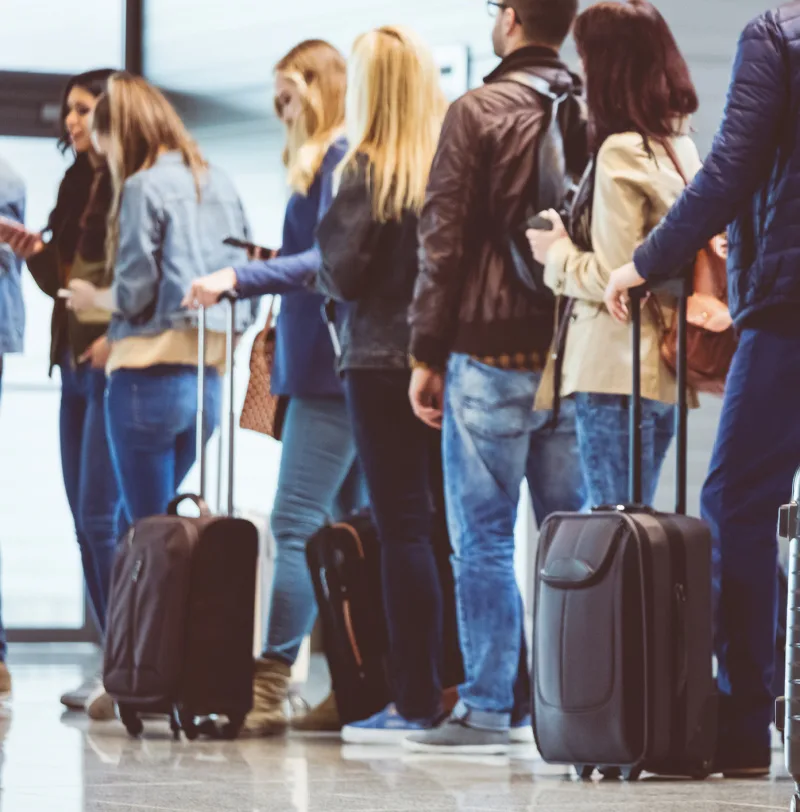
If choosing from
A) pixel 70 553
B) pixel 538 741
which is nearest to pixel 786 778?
pixel 538 741

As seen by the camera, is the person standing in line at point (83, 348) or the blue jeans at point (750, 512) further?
the person standing in line at point (83, 348)

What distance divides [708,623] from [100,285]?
2.30m

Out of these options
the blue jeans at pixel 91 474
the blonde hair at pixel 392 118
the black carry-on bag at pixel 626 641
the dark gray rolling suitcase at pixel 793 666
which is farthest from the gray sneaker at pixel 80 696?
the dark gray rolling suitcase at pixel 793 666

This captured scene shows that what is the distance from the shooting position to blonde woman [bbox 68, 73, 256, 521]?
4441mm

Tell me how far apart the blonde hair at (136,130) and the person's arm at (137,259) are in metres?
0.15

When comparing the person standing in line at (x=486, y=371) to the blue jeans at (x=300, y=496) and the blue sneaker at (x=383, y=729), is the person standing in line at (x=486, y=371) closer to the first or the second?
the blue sneaker at (x=383, y=729)

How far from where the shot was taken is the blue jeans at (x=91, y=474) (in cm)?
477

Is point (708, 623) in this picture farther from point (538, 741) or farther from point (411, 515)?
point (411, 515)

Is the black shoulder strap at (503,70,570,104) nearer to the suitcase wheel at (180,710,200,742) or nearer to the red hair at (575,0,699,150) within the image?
the red hair at (575,0,699,150)

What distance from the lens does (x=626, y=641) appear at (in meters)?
2.89

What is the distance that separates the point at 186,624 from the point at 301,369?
0.65 m

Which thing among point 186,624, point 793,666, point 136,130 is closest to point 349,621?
point 186,624

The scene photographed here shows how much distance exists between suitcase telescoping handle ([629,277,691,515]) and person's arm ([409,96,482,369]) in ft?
1.65

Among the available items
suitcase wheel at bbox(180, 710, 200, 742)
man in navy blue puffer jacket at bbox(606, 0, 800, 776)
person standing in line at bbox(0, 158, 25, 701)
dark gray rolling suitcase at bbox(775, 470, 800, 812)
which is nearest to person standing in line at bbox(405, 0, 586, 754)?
man in navy blue puffer jacket at bbox(606, 0, 800, 776)
